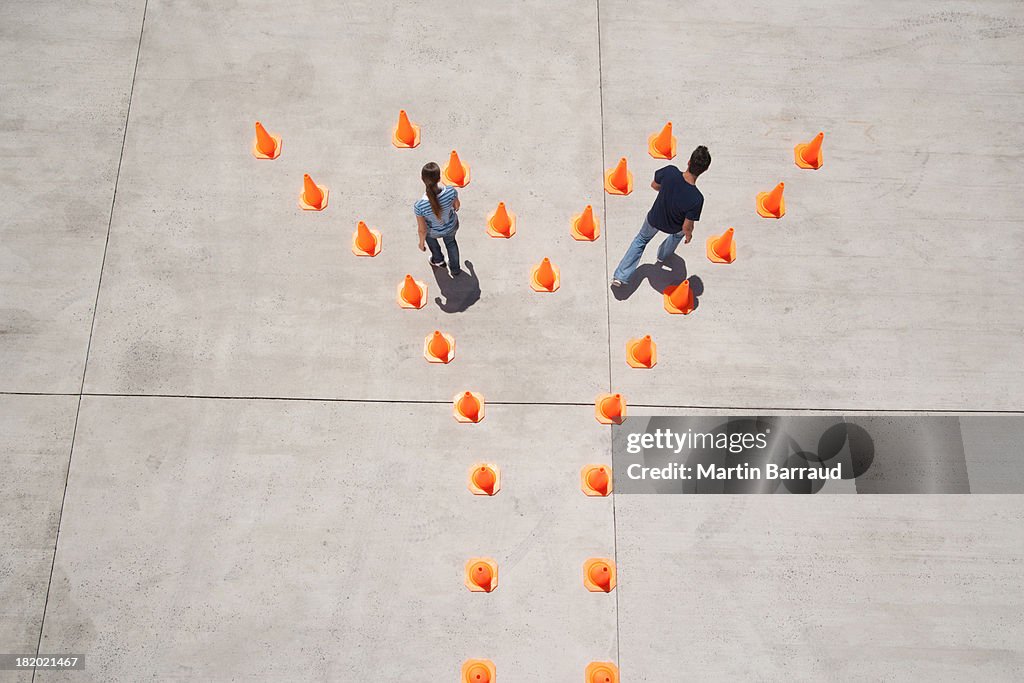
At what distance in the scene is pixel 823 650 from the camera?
525cm

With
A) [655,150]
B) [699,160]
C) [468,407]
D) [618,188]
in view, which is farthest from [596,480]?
[655,150]

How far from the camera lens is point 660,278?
6.12 meters

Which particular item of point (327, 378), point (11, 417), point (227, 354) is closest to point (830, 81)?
point (327, 378)

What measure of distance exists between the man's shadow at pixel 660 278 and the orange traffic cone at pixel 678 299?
0.05 meters

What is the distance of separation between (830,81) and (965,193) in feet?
5.27

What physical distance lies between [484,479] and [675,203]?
2.50m

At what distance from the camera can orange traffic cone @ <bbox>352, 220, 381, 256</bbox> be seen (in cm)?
600

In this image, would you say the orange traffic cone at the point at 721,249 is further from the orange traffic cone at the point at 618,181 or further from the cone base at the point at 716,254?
the orange traffic cone at the point at 618,181

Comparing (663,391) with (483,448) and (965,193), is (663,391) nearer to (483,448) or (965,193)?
(483,448)

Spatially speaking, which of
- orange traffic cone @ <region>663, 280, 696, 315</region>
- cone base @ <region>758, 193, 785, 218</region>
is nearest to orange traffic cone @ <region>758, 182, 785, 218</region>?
cone base @ <region>758, 193, 785, 218</region>

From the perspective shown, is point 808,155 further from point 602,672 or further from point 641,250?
point 602,672

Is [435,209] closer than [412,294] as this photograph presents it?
Yes

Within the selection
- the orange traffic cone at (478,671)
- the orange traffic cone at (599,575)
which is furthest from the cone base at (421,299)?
the orange traffic cone at (478,671)

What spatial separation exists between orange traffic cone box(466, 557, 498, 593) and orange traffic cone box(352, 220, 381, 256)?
2710mm
